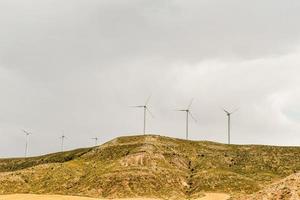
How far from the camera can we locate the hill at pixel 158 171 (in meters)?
149

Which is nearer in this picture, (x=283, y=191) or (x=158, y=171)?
(x=283, y=191)

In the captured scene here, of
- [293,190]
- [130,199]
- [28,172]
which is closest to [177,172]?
[130,199]

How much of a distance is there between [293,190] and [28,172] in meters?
116

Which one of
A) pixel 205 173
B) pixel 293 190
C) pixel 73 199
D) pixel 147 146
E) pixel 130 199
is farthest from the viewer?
pixel 147 146

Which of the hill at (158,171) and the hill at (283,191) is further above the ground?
the hill at (158,171)

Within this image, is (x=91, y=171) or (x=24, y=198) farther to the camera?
(x=91, y=171)

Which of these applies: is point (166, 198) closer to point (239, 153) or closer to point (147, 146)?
point (147, 146)

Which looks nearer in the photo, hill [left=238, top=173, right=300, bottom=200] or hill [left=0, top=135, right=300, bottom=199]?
hill [left=238, top=173, right=300, bottom=200]

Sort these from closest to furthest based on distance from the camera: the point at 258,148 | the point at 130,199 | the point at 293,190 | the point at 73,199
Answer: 1. the point at 293,190
2. the point at 73,199
3. the point at 130,199
4. the point at 258,148

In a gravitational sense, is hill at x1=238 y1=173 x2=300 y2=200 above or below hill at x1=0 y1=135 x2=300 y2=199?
below

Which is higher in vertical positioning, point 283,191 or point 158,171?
point 158,171

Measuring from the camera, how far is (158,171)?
162375 mm

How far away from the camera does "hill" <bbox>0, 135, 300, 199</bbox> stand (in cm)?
14862

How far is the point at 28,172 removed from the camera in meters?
168
